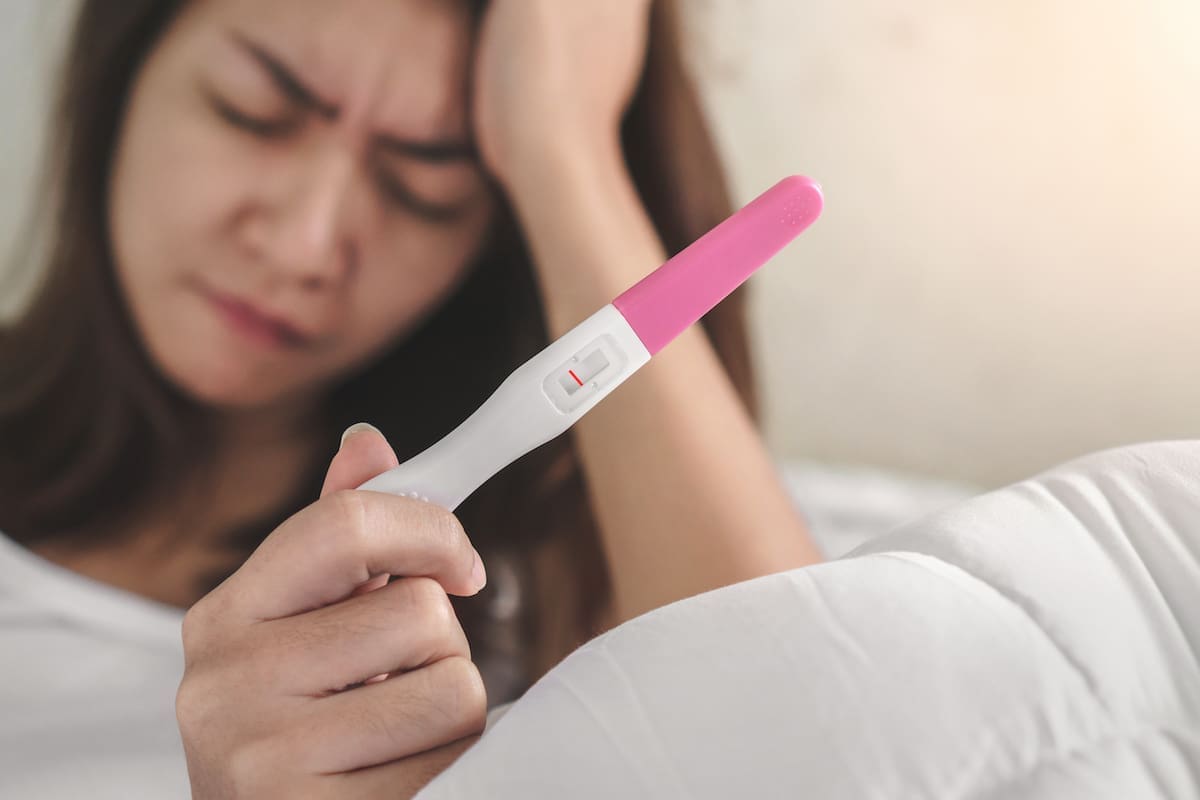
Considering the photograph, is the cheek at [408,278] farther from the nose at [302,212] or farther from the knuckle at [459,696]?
the knuckle at [459,696]

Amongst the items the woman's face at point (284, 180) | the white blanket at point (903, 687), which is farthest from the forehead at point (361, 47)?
the white blanket at point (903, 687)

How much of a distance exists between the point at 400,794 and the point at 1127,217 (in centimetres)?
70

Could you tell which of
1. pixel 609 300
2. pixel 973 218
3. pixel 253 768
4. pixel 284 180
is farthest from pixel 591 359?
pixel 973 218

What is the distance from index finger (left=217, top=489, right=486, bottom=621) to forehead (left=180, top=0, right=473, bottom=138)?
0.40 meters

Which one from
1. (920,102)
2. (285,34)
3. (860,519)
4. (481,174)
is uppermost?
(285,34)

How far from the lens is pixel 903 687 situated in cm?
27

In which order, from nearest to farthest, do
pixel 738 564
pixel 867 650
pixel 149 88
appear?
pixel 867 650
pixel 738 564
pixel 149 88

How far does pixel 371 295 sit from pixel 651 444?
0.23m

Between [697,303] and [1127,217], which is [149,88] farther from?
[1127,217]

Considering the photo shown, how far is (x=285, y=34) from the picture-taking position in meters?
0.62

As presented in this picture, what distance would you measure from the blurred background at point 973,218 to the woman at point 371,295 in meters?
0.07

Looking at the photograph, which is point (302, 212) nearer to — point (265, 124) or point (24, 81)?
point (265, 124)

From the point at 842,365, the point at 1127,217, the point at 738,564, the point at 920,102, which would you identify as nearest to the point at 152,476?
the point at 738,564

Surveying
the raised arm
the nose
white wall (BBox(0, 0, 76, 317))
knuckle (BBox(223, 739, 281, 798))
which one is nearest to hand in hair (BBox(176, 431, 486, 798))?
knuckle (BBox(223, 739, 281, 798))
